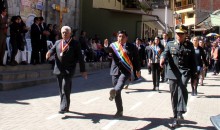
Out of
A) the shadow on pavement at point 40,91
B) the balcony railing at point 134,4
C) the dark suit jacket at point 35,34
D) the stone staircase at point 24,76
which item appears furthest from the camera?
the balcony railing at point 134,4

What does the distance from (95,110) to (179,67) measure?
2371 mm

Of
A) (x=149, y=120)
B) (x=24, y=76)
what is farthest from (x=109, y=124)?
(x=24, y=76)

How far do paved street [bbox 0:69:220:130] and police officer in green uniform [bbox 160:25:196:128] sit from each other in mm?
491

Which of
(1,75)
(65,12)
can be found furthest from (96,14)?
(1,75)

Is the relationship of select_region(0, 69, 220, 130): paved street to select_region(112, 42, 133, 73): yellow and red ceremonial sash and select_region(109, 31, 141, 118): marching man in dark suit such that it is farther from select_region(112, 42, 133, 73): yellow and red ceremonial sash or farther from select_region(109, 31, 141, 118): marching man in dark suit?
select_region(112, 42, 133, 73): yellow and red ceremonial sash

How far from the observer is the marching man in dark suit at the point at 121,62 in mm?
8602

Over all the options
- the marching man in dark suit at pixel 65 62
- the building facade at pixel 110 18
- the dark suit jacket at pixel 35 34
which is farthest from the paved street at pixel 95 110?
the building facade at pixel 110 18

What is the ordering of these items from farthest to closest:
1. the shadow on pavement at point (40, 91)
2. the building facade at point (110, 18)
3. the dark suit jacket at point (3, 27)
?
the building facade at point (110, 18) → the dark suit jacket at point (3, 27) → the shadow on pavement at point (40, 91)

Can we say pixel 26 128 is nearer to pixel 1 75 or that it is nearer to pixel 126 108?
pixel 126 108

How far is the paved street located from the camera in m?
7.89

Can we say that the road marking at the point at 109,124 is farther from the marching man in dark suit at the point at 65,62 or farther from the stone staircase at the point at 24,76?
the stone staircase at the point at 24,76

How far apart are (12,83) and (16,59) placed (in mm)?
2660

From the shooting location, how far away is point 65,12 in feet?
69.3

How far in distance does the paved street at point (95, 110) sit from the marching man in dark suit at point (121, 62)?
522 mm
